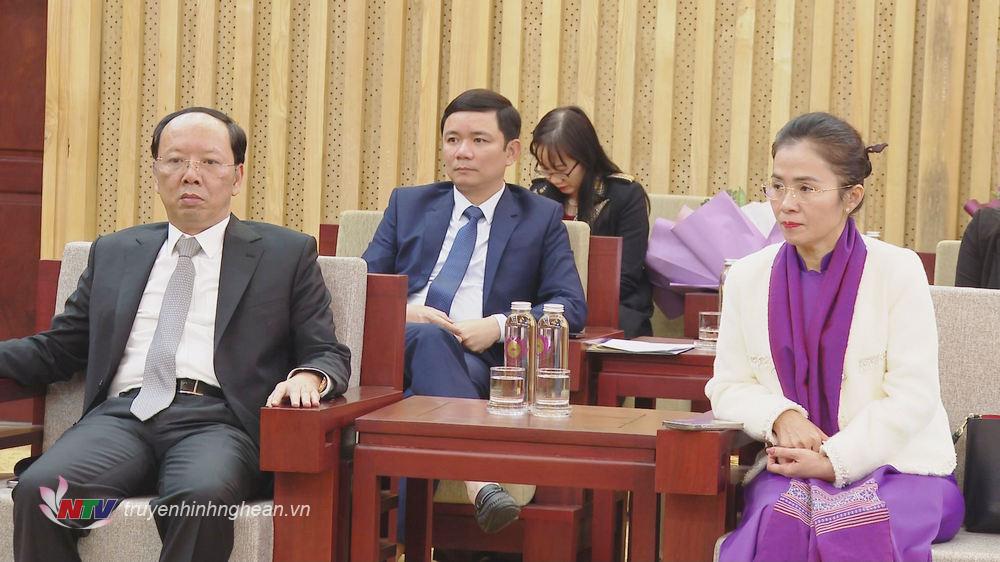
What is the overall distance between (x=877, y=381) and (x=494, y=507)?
876 millimetres

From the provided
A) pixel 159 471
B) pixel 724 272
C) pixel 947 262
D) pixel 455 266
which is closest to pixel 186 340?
pixel 159 471

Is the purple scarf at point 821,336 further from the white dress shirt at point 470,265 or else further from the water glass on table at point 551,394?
the white dress shirt at point 470,265

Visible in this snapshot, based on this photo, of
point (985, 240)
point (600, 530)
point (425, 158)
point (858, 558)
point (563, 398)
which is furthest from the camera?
point (425, 158)

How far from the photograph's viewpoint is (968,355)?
2598 millimetres

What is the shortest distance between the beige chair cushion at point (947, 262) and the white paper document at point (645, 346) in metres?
1.28

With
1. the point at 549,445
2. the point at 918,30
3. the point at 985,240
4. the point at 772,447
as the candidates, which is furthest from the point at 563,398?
the point at 918,30

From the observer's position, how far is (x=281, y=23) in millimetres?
5730

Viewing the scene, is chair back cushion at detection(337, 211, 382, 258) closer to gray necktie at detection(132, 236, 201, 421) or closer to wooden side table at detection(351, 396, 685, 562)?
gray necktie at detection(132, 236, 201, 421)

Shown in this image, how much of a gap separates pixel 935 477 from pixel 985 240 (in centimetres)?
171

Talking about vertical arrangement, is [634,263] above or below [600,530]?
above

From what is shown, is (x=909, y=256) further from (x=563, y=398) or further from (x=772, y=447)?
(x=563, y=398)

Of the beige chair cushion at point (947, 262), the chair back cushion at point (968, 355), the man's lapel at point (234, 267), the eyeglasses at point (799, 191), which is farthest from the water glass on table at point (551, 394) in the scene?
the beige chair cushion at point (947, 262)

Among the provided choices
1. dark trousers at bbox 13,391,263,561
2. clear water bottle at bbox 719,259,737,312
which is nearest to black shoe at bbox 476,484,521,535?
dark trousers at bbox 13,391,263,561

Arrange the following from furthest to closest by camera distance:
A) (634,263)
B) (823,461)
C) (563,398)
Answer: (634,263), (563,398), (823,461)
